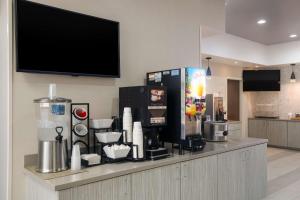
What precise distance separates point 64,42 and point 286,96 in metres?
7.54

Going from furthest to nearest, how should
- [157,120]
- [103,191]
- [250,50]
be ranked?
[250,50], [157,120], [103,191]

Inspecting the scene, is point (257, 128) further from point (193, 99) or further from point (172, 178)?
point (172, 178)

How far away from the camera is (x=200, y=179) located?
2.59 metres

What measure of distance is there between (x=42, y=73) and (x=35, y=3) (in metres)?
0.58

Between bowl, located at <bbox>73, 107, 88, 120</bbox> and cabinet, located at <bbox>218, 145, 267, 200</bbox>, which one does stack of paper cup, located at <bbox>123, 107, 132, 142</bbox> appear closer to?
bowl, located at <bbox>73, 107, 88, 120</bbox>

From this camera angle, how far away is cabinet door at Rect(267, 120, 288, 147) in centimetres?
761

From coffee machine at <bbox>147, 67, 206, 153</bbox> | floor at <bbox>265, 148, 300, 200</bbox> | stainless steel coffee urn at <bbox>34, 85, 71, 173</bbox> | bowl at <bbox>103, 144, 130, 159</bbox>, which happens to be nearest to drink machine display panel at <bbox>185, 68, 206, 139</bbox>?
coffee machine at <bbox>147, 67, 206, 153</bbox>

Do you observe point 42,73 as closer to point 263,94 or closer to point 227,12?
point 227,12

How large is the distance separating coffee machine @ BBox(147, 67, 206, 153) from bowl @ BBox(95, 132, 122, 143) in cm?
59

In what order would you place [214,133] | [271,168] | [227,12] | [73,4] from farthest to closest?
[271,168]
[227,12]
[214,133]
[73,4]

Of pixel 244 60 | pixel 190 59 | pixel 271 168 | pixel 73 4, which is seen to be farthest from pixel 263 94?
pixel 73 4

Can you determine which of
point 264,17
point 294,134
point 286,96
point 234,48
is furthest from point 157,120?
point 286,96

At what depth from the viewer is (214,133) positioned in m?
3.43

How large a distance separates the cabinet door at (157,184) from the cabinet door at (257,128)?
649 centimetres
